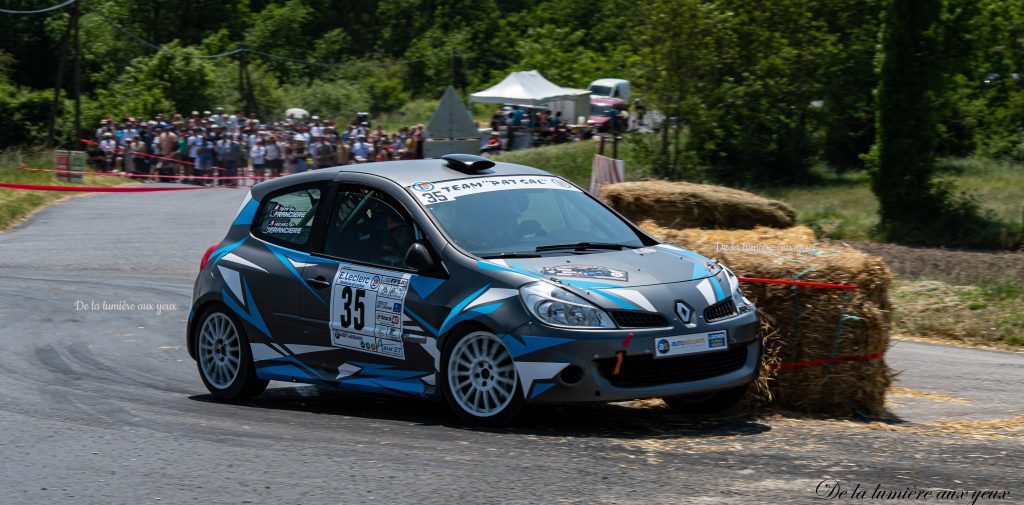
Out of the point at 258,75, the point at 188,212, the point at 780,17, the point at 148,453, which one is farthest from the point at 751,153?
the point at 258,75

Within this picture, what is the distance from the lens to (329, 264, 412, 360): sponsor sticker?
310 inches

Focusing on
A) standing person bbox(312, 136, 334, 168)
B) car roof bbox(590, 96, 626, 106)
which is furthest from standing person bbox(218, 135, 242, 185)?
car roof bbox(590, 96, 626, 106)

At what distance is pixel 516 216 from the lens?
8.19 meters

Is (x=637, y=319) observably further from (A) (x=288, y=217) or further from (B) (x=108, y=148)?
(B) (x=108, y=148)

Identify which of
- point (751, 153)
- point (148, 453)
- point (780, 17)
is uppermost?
point (780, 17)

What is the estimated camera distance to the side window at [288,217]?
871cm

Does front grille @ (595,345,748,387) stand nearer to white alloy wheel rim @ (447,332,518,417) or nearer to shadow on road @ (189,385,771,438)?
shadow on road @ (189,385,771,438)

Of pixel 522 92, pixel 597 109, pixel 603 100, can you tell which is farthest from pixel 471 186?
pixel 603 100

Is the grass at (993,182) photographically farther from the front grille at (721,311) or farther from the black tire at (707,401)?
the front grille at (721,311)

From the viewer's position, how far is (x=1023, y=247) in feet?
74.8

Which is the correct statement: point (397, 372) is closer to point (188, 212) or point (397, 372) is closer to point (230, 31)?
point (188, 212)

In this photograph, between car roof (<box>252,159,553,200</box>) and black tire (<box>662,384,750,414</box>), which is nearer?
black tire (<box>662,384,750,414</box>)

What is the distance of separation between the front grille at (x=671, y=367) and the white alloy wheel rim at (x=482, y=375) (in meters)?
0.58

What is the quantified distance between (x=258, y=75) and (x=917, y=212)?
50.3 metres
